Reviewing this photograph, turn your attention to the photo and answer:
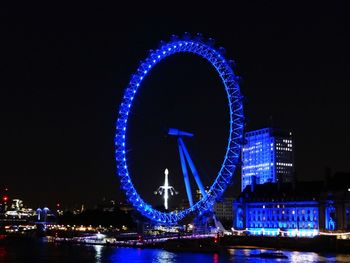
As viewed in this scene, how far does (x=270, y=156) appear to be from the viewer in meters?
136

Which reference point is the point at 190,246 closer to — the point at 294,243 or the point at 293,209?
the point at 294,243

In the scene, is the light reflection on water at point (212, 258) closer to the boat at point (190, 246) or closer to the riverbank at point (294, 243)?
the boat at point (190, 246)

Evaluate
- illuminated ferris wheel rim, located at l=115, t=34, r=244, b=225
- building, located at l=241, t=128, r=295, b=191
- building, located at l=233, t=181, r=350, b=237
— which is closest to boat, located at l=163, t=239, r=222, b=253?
illuminated ferris wheel rim, located at l=115, t=34, r=244, b=225

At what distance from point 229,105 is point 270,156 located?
80.6m

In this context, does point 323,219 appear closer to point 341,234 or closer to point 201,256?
point 341,234

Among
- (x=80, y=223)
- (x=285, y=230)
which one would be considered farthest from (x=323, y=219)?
(x=80, y=223)

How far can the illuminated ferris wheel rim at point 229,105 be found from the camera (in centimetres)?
5716

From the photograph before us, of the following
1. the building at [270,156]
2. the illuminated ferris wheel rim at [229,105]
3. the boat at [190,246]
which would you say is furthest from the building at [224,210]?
the illuminated ferris wheel rim at [229,105]

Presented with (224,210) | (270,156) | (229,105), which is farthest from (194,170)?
(224,210)

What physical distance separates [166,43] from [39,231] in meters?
84.3

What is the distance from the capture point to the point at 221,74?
2265 inches

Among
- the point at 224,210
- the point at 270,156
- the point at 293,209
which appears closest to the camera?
the point at 293,209

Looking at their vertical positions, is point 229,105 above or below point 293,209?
above

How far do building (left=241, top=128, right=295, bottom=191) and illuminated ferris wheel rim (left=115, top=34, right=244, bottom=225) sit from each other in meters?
72.5
